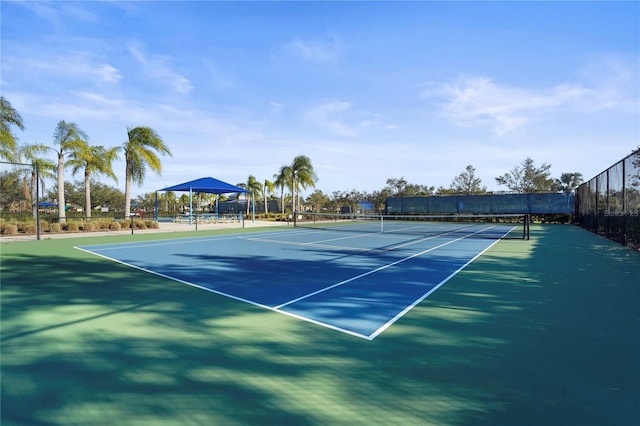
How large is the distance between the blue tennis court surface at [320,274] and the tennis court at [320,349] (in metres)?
0.06

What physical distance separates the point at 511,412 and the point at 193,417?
2230mm

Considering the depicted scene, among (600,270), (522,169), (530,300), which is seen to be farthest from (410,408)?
(522,169)

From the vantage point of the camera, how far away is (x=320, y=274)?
7.57 m

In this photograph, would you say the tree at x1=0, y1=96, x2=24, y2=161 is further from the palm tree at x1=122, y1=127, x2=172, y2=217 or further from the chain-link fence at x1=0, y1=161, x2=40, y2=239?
the palm tree at x1=122, y1=127, x2=172, y2=217

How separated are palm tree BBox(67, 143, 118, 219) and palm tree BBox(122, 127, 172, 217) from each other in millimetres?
1579

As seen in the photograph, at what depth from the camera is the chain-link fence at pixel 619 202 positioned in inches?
471

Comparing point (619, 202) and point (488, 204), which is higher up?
point (488, 204)

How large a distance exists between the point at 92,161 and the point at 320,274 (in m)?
25.0

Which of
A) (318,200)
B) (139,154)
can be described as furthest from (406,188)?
(139,154)

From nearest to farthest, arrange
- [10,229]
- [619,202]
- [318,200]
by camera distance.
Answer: [619,202] < [10,229] < [318,200]

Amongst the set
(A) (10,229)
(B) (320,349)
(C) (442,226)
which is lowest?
(B) (320,349)

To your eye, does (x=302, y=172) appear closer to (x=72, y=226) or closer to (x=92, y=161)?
(x=92, y=161)

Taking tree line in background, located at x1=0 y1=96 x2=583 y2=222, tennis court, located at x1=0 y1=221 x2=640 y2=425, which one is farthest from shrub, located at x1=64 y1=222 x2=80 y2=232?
tennis court, located at x1=0 y1=221 x2=640 y2=425

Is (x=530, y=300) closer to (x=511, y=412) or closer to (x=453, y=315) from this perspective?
(x=453, y=315)
